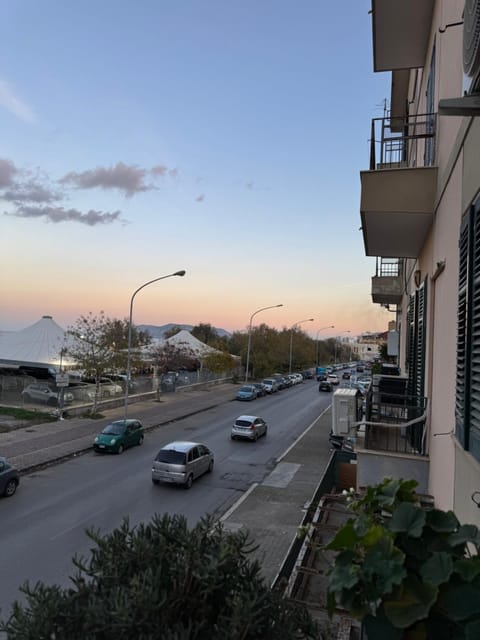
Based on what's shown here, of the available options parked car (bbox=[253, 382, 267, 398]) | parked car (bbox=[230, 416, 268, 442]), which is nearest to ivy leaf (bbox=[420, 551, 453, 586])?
parked car (bbox=[230, 416, 268, 442])

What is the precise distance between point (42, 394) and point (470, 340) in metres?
29.8

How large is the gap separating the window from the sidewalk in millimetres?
3368

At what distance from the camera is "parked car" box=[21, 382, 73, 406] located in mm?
29641

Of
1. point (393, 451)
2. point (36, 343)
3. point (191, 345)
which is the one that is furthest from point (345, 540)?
point (191, 345)

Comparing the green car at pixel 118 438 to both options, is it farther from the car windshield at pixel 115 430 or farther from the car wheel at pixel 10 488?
the car wheel at pixel 10 488

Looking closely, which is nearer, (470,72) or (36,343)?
(470,72)

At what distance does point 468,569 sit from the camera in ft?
5.32

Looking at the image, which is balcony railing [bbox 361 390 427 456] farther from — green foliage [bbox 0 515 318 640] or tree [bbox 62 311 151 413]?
tree [bbox 62 311 151 413]

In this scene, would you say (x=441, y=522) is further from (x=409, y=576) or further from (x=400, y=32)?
(x=400, y=32)

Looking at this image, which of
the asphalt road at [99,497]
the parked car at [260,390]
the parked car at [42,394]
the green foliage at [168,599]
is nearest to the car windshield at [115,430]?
the asphalt road at [99,497]

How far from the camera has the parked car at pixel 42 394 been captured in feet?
97.2

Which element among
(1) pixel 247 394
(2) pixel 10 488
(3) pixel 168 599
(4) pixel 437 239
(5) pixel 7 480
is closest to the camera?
(3) pixel 168 599

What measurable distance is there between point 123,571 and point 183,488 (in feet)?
50.0

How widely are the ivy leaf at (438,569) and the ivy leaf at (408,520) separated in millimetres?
87
